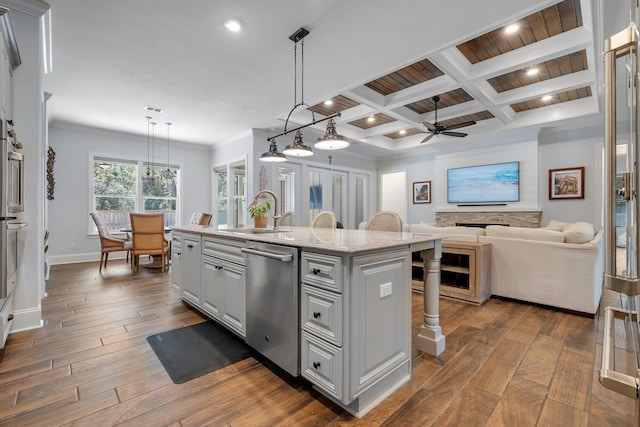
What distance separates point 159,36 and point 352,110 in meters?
3.30

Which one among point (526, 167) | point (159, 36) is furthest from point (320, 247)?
point (526, 167)

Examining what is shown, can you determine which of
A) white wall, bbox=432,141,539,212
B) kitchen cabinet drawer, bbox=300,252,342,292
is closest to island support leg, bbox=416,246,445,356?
kitchen cabinet drawer, bbox=300,252,342,292

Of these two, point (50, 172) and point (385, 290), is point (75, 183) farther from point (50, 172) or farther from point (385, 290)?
point (385, 290)

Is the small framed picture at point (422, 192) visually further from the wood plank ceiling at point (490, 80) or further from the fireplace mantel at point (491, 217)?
the wood plank ceiling at point (490, 80)

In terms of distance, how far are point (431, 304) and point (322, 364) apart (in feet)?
3.35

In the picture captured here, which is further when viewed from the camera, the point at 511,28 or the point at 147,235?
the point at 147,235

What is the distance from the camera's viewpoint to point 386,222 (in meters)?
2.81

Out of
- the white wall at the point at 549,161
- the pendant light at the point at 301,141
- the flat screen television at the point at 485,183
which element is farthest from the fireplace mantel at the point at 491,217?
the pendant light at the point at 301,141

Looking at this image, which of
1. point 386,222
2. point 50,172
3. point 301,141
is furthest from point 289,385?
point 50,172

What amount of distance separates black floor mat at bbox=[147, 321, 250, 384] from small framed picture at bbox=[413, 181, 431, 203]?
6.58 m

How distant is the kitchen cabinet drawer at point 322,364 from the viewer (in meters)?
1.52

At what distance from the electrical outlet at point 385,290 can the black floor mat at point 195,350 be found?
121 cm

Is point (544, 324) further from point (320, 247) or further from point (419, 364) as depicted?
point (320, 247)

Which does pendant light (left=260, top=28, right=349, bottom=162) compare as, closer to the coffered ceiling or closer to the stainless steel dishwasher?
the coffered ceiling
